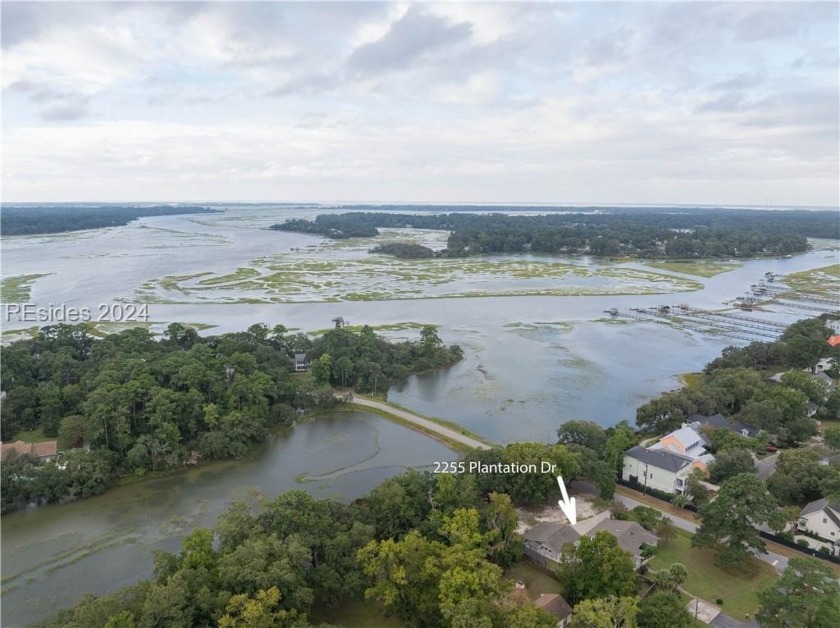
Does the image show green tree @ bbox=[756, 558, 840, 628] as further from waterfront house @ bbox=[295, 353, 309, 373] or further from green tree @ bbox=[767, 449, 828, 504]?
waterfront house @ bbox=[295, 353, 309, 373]

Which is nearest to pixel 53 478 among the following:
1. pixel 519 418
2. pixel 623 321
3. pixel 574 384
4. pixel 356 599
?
pixel 356 599

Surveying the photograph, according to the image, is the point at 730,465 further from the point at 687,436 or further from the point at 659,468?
the point at 659,468

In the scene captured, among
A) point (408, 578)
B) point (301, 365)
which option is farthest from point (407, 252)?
point (408, 578)

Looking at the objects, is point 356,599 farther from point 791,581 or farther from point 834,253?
point 834,253

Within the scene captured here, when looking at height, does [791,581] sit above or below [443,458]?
above

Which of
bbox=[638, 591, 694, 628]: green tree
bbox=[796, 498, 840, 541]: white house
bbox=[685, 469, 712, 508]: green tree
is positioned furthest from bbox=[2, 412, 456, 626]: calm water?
bbox=[796, 498, 840, 541]: white house

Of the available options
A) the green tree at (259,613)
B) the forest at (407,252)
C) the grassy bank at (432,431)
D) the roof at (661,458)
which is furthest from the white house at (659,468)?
the forest at (407,252)
